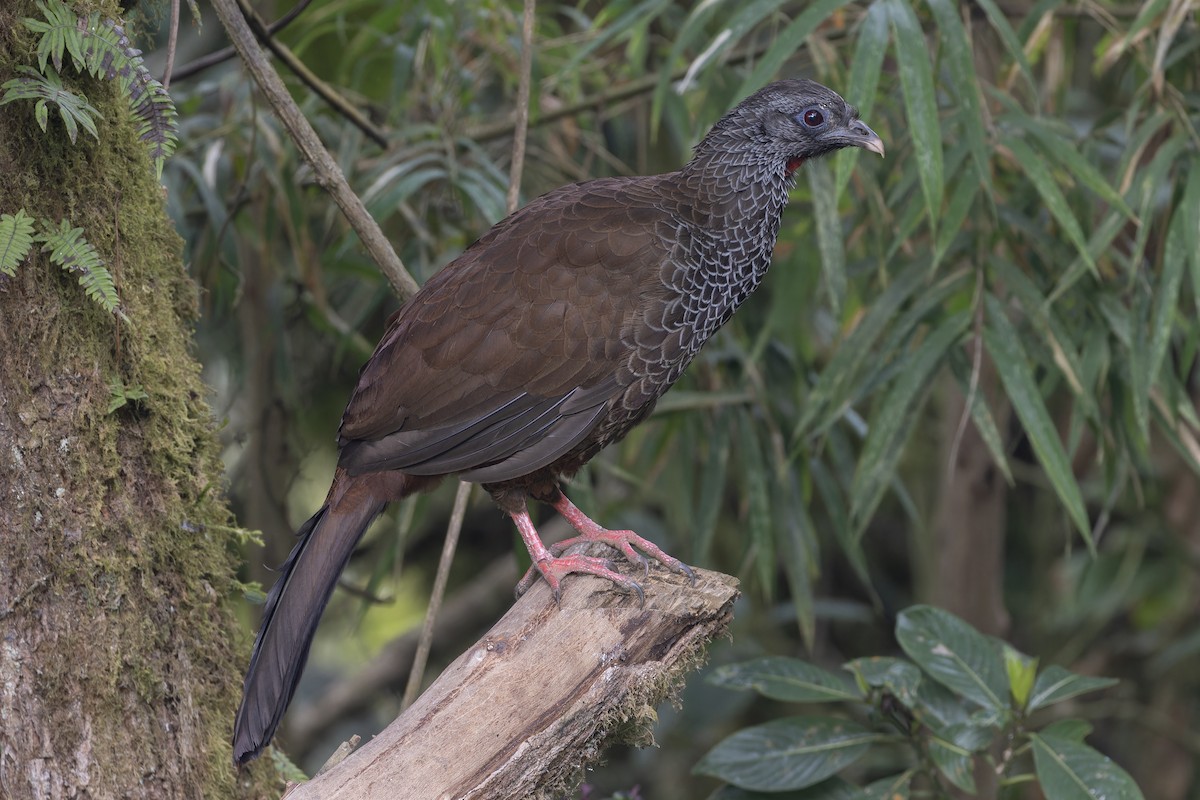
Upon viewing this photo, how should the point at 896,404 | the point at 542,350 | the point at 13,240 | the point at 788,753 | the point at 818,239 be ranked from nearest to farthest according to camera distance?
the point at 13,240 → the point at 542,350 → the point at 788,753 → the point at 896,404 → the point at 818,239

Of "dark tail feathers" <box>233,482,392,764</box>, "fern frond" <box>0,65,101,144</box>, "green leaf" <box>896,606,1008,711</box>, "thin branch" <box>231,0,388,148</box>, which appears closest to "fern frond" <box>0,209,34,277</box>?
"fern frond" <box>0,65,101,144</box>

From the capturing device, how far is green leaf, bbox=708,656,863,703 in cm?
299

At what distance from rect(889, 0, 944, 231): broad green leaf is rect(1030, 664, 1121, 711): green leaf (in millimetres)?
1146

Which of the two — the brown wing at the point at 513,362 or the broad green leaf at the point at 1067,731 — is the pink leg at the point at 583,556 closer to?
the brown wing at the point at 513,362

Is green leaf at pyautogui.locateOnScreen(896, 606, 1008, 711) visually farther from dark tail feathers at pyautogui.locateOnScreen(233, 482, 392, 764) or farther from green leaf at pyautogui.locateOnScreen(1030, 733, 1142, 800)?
dark tail feathers at pyautogui.locateOnScreen(233, 482, 392, 764)

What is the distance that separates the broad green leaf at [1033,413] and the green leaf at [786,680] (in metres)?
0.71

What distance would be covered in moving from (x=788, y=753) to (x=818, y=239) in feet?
4.76

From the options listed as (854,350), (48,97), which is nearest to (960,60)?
(854,350)

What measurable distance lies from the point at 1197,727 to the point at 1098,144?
3.54 m

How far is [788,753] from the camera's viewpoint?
296cm

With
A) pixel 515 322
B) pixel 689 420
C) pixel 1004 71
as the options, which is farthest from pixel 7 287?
pixel 1004 71

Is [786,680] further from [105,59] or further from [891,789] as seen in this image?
[105,59]

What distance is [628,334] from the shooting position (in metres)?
2.66

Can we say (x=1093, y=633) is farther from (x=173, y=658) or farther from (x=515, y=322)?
(x=173, y=658)
